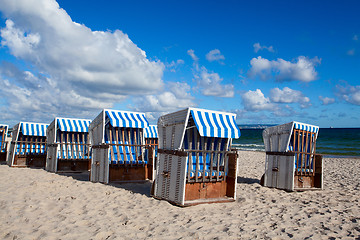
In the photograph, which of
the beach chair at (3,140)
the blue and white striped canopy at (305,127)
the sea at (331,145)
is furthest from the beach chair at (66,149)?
the sea at (331,145)

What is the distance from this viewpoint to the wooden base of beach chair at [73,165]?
11.3m


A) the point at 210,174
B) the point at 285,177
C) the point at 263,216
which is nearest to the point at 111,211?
the point at 210,174

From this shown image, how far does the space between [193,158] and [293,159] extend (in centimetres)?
299

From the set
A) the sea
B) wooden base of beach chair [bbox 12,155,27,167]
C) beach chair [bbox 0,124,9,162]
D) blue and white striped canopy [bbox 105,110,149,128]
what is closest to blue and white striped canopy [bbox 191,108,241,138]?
blue and white striped canopy [bbox 105,110,149,128]

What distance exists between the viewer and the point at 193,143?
692 cm

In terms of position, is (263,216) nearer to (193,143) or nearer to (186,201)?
(186,201)

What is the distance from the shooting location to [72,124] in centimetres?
1166

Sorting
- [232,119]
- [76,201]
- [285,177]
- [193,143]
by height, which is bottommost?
[76,201]

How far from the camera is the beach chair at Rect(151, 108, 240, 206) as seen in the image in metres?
6.00

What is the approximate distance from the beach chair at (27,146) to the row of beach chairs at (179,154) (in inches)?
1.7

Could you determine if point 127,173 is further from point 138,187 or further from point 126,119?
point 126,119

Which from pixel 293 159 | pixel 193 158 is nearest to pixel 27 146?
pixel 193 158

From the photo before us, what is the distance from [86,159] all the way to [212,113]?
23.5 feet

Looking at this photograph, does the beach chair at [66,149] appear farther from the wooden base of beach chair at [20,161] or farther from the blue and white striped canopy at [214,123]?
the blue and white striped canopy at [214,123]
